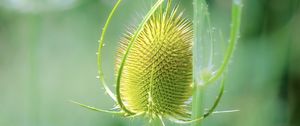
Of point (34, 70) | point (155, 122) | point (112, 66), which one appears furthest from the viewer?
point (112, 66)

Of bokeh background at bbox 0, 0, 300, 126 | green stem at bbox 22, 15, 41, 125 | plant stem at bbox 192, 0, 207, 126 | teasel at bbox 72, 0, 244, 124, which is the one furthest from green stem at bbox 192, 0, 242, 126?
bokeh background at bbox 0, 0, 300, 126

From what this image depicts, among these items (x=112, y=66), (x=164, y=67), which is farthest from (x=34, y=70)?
(x=112, y=66)

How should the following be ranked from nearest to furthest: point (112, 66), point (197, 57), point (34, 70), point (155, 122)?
point (197, 57) < point (155, 122) < point (34, 70) < point (112, 66)

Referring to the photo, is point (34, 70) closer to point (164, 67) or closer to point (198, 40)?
point (164, 67)

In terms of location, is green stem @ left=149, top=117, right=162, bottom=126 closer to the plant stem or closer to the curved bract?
the curved bract

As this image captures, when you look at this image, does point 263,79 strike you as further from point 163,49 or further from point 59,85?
point 163,49

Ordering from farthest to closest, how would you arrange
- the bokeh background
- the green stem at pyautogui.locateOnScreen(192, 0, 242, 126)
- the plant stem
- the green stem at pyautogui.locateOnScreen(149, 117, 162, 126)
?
the bokeh background, the green stem at pyautogui.locateOnScreen(149, 117, 162, 126), the plant stem, the green stem at pyautogui.locateOnScreen(192, 0, 242, 126)
